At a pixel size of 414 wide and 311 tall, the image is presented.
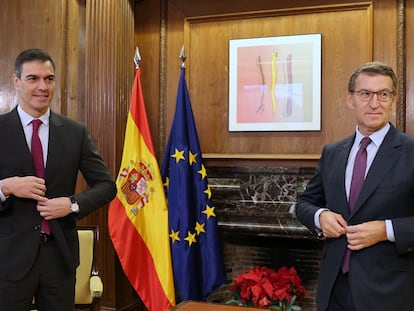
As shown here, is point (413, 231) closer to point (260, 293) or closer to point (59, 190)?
point (59, 190)

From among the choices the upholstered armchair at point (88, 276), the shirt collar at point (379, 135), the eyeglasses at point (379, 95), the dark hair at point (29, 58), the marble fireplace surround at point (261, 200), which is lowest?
the upholstered armchair at point (88, 276)

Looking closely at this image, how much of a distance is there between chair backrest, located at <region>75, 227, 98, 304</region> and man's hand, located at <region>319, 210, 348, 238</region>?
173cm

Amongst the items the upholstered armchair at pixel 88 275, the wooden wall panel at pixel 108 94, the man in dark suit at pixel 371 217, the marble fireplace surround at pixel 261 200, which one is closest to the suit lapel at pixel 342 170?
the man in dark suit at pixel 371 217

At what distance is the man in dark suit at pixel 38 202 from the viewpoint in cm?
172

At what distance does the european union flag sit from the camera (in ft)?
10.5

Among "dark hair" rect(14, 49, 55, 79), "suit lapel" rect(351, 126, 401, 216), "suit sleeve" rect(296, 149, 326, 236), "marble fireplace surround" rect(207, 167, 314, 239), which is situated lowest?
"marble fireplace surround" rect(207, 167, 314, 239)

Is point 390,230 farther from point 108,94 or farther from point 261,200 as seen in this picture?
point 108,94

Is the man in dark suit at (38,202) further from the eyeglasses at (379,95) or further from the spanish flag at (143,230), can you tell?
the spanish flag at (143,230)

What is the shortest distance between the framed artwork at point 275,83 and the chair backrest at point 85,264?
132 cm

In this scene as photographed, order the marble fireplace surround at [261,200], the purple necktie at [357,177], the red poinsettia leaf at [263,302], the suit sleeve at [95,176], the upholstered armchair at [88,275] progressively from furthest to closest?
the marble fireplace surround at [261,200], the red poinsettia leaf at [263,302], the upholstered armchair at [88,275], the suit sleeve at [95,176], the purple necktie at [357,177]

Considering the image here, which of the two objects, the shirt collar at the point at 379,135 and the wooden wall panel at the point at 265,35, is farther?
the wooden wall panel at the point at 265,35

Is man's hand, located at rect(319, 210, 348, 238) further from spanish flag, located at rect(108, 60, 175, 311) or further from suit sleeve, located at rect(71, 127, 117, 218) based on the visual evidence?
spanish flag, located at rect(108, 60, 175, 311)


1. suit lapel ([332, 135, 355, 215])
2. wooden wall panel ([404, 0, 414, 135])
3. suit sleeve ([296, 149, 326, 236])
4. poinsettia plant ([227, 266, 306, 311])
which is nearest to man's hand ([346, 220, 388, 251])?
suit lapel ([332, 135, 355, 215])

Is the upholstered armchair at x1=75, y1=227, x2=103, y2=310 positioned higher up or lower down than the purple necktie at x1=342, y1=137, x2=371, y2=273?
lower down
